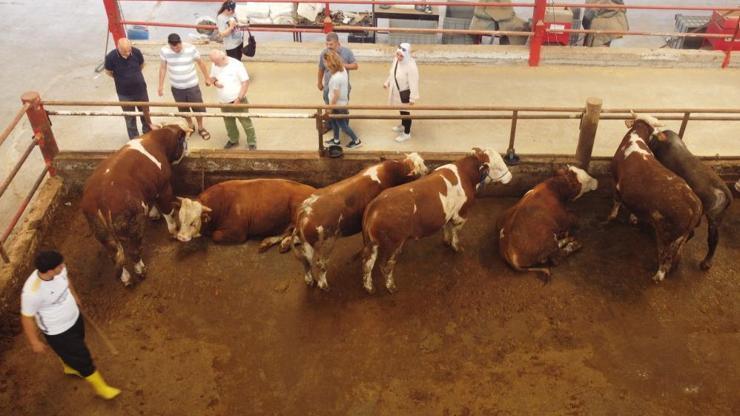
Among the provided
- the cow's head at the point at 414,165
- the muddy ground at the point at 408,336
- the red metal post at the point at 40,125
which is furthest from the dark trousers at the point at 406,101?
the red metal post at the point at 40,125

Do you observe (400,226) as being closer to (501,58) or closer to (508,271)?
(508,271)

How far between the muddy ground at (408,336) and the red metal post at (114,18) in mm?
4554

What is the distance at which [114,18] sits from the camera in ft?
33.4

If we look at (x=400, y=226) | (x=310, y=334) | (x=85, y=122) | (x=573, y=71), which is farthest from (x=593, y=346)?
(x=85, y=122)

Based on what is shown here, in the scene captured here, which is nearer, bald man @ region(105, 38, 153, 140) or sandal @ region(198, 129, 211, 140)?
bald man @ region(105, 38, 153, 140)

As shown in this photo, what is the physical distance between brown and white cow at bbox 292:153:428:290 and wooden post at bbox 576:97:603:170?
2124 millimetres

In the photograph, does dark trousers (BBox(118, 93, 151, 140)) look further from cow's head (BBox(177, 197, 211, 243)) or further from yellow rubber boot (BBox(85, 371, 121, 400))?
yellow rubber boot (BBox(85, 371, 121, 400))

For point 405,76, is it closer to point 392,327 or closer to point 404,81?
point 404,81

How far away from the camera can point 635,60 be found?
11.0 m

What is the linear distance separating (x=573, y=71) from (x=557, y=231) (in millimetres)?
5301

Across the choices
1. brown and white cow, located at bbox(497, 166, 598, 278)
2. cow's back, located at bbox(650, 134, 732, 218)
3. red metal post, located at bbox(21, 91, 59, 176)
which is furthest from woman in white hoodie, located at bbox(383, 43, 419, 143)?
red metal post, located at bbox(21, 91, 59, 176)

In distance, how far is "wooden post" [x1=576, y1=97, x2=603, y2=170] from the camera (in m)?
7.07

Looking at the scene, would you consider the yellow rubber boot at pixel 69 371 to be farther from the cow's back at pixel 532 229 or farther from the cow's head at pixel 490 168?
the cow's head at pixel 490 168

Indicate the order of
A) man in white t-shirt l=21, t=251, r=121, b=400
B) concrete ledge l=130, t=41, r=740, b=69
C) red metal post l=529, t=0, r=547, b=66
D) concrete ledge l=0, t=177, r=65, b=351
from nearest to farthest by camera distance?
man in white t-shirt l=21, t=251, r=121, b=400, concrete ledge l=0, t=177, r=65, b=351, red metal post l=529, t=0, r=547, b=66, concrete ledge l=130, t=41, r=740, b=69
